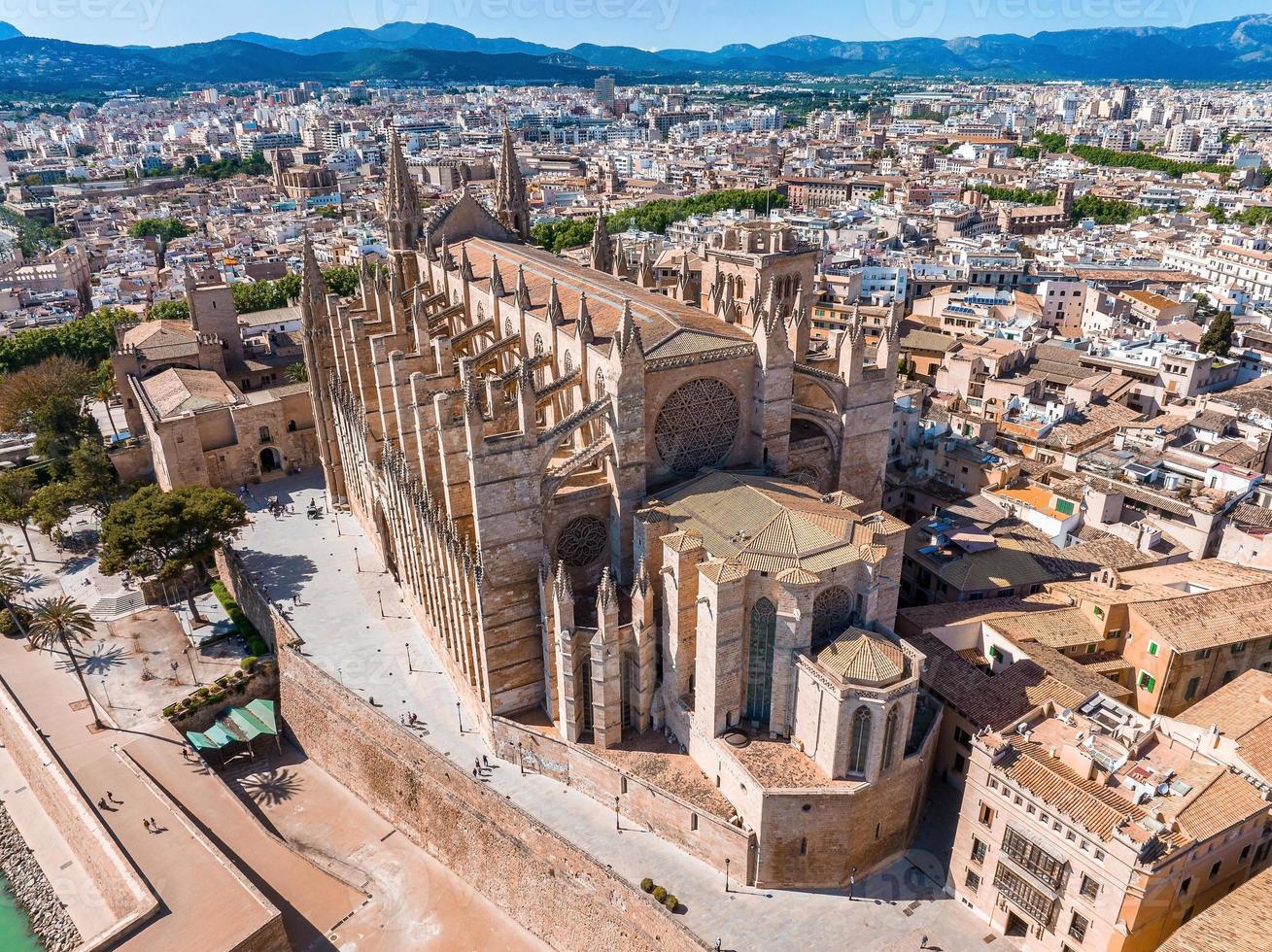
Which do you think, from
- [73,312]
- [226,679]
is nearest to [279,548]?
[226,679]

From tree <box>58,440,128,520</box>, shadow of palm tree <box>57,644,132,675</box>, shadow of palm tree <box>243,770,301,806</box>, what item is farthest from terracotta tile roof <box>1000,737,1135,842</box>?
tree <box>58,440,128,520</box>

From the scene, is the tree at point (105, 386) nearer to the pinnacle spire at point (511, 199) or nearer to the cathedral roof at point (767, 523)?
the pinnacle spire at point (511, 199)

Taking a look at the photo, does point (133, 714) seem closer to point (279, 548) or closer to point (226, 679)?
point (226, 679)

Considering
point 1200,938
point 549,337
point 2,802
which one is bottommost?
point 2,802

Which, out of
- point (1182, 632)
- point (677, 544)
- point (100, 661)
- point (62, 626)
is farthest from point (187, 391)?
point (1182, 632)

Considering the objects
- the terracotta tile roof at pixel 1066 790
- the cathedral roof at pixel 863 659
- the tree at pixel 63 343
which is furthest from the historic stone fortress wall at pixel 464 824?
the tree at pixel 63 343

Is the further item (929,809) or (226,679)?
(226,679)

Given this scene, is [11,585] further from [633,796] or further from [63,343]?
[63,343]
